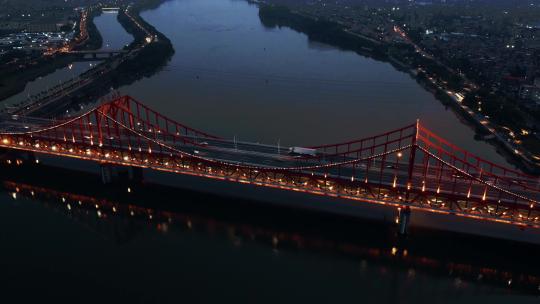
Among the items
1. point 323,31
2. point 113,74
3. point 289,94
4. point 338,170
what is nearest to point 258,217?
point 338,170

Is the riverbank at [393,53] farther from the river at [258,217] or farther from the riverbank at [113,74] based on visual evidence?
the riverbank at [113,74]

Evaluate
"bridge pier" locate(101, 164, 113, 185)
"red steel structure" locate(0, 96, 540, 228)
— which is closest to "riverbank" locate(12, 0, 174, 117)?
"red steel structure" locate(0, 96, 540, 228)

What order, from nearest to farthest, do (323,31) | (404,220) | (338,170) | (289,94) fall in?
1. (404,220)
2. (338,170)
3. (289,94)
4. (323,31)

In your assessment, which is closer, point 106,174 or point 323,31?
point 106,174

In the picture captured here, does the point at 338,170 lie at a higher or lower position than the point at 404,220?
higher

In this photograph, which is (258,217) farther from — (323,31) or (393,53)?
(323,31)
